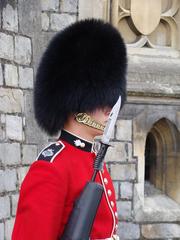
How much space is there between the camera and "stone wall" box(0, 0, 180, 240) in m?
3.58

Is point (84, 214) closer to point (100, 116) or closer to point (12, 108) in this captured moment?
point (100, 116)

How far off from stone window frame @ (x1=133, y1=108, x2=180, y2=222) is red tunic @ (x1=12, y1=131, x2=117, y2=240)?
2.32m

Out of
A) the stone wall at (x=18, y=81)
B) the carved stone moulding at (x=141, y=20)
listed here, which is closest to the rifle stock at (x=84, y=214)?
the stone wall at (x=18, y=81)

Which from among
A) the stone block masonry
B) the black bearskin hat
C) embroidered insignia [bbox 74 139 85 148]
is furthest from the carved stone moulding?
embroidered insignia [bbox 74 139 85 148]

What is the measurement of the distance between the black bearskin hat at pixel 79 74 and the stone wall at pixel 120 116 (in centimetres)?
147

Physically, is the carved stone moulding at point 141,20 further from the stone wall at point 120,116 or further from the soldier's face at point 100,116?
the soldier's face at point 100,116

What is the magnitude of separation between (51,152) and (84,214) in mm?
225

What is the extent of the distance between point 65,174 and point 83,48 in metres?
0.49

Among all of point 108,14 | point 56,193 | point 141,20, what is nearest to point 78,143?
point 56,193

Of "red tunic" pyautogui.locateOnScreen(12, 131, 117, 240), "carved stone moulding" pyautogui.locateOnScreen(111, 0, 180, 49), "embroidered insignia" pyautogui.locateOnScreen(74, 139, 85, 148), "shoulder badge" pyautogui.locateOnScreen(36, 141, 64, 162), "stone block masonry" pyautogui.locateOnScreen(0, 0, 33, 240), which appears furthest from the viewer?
"carved stone moulding" pyautogui.locateOnScreen(111, 0, 180, 49)

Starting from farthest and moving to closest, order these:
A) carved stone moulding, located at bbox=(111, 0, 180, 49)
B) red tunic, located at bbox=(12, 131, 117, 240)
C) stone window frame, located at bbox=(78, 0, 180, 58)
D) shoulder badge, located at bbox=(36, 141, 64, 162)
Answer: carved stone moulding, located at bbox=(111, 0, 180, 49)
stone window frame, located at bbox=(78, 0, 180, 58)
shoulder badge, located at bbox=(36, 141, 64, 162)
red tunic, located at bbox=(12, 131, 117, 240)

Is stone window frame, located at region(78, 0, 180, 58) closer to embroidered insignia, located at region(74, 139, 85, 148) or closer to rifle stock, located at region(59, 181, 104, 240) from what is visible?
embroidered insignia, located at region(74, 139, 85, 148)

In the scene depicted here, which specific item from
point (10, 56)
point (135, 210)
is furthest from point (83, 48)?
point (135, 210)

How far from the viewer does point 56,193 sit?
5.67ft
